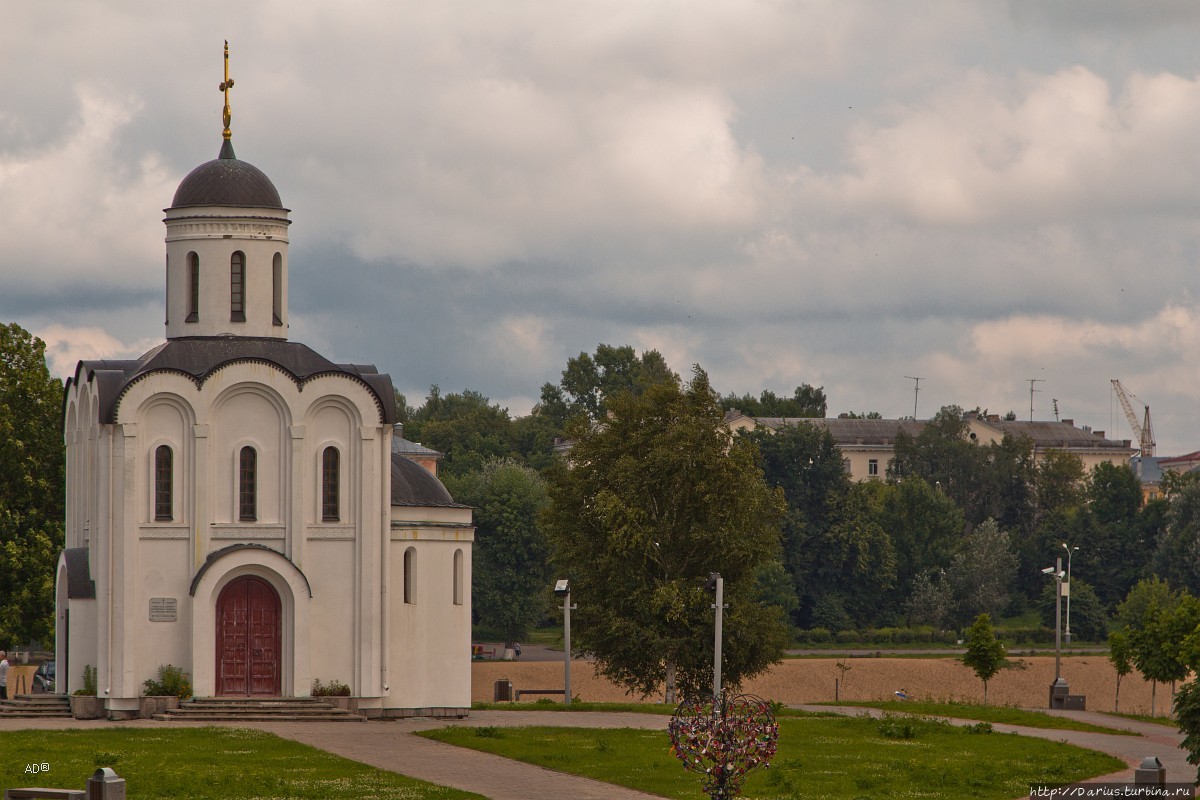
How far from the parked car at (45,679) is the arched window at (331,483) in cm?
1436

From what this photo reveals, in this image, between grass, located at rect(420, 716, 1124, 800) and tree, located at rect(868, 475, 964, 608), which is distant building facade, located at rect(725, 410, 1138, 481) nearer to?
tree, located at rect(868, 475, 964, 608)

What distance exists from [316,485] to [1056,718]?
1683cm

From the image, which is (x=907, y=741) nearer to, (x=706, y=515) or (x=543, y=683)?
(x=706, y=515)

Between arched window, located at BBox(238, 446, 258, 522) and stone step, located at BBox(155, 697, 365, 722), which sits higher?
arched window, located at BBox(238, 446, 258, 522)

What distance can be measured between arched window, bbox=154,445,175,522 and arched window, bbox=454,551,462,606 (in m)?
6.51

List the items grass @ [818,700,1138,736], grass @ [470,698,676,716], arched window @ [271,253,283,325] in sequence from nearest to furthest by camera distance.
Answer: grass @ [818,700,1138,736]
grass @ [470,698,676,716]
arched window @ [271,253,283,325]

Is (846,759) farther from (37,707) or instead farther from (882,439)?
(882,439)

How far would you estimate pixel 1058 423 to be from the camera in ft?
501

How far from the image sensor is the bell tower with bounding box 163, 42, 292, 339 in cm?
4250

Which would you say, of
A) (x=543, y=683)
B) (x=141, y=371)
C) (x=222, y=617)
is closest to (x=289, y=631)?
(x=222, y=617)

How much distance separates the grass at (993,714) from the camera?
129 feet

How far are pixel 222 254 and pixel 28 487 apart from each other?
13.0 meters

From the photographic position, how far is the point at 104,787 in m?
20.7

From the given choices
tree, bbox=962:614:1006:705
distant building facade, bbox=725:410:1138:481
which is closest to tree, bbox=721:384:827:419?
distant building facade, bbox=725:410:1138:481
